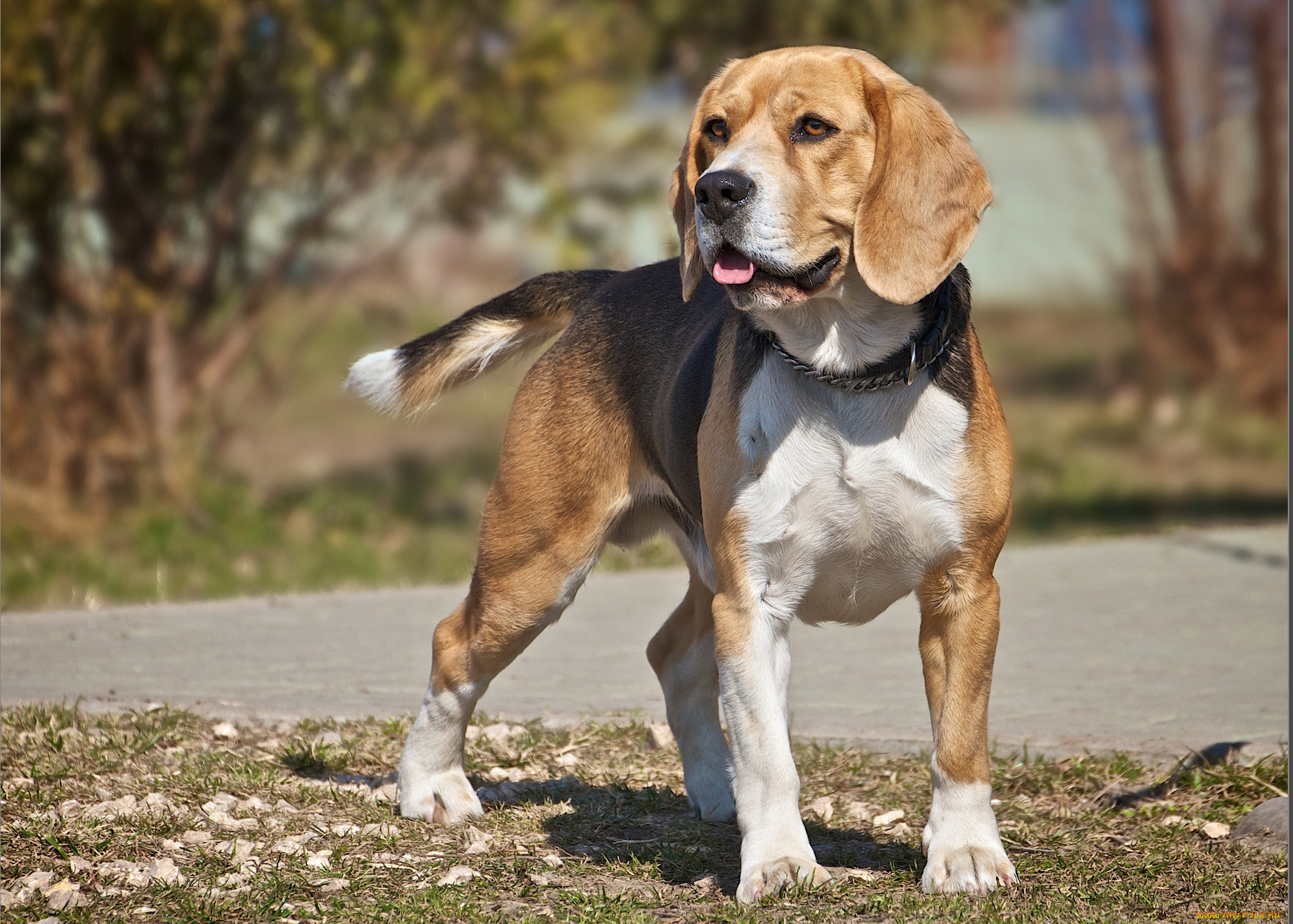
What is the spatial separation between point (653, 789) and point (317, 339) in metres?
16.1

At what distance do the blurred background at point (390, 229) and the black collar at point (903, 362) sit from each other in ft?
7.85

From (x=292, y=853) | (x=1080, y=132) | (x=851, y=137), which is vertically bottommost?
(x=292, y=853)

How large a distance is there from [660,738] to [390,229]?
28.0 feet

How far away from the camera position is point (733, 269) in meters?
3.60

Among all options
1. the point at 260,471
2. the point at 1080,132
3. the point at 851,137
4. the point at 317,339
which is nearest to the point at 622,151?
the point at 260,471

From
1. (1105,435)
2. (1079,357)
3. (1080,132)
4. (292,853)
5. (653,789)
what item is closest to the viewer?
(292,853)

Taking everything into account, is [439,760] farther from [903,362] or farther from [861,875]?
[903,362]

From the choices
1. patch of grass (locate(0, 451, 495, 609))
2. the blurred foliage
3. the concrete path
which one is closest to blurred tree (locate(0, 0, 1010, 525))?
patch of grass (locate(0, 451, 495, 609))

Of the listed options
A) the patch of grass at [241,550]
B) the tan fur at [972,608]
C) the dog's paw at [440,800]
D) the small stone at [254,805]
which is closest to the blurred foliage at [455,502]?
the patch of grass at [241,550]

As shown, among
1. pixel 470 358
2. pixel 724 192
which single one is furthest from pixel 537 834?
pixel 724 192

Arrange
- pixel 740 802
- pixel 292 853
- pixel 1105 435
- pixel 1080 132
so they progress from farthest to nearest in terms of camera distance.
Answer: pixel 1080 132, pixel 1105 435, pixel 292 853, pixel 740 802

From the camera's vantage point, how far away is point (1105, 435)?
15.3 metres

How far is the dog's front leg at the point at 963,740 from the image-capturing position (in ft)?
12.1

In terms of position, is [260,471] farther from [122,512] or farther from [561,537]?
[561,537]
